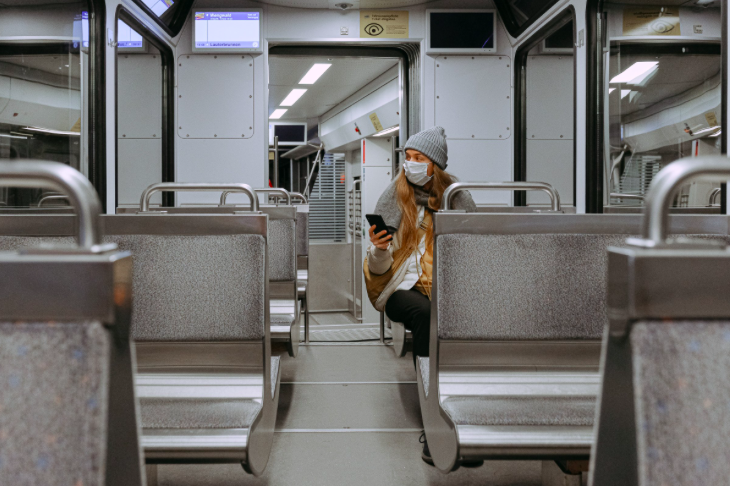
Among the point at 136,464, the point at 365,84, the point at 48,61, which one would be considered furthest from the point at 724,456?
the point at 365,84

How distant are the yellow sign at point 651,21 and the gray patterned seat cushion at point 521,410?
2501 millimetres

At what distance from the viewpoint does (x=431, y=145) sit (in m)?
2.82

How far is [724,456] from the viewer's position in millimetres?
581

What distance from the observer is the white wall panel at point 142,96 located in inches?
187

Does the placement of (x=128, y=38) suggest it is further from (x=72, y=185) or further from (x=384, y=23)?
(x=72, y=185)

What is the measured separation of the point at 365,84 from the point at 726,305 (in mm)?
8941

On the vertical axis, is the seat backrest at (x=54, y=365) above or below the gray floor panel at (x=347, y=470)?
above

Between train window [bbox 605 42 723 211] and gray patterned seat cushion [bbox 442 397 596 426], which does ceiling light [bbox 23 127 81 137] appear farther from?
train window [bbox 605 42 723 211]

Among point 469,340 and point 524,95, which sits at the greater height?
point 524,95

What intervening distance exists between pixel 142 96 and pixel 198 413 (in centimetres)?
398

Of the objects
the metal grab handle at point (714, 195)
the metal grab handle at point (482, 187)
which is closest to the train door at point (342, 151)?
the metal grab handle at point (482, 187)

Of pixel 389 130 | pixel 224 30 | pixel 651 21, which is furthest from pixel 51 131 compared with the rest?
pixel 389 130

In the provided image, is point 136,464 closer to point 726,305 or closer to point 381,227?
point 726,305

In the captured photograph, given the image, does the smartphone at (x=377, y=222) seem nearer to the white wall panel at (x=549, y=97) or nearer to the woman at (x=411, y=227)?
the woman at (x=411, y=227)
